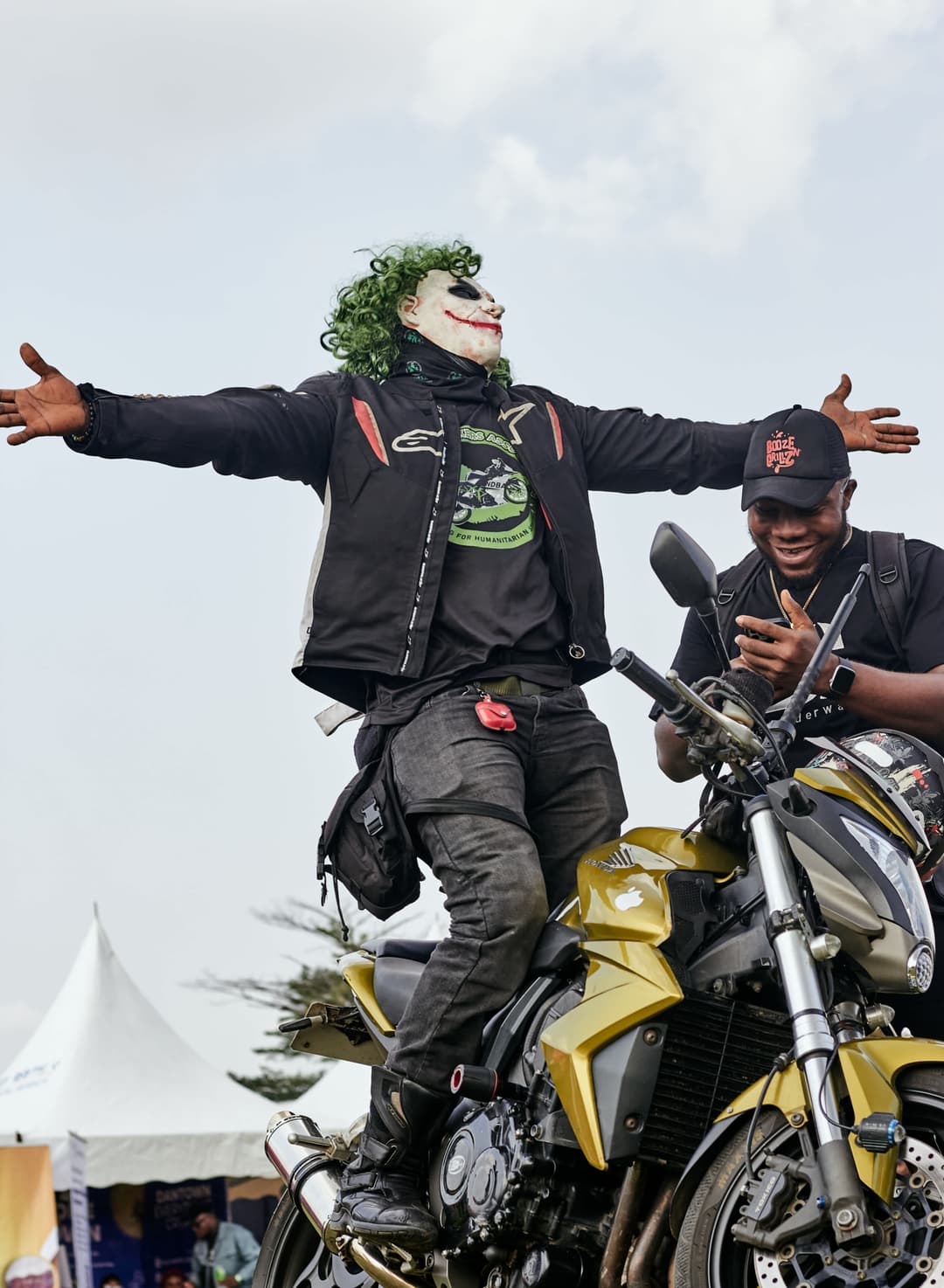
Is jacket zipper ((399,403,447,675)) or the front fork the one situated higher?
jacket zipper ((399,403,447,675))

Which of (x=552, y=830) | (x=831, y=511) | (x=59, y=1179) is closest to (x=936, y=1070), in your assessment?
(x=552, y=830)

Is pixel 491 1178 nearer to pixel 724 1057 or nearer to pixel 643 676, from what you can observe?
pixel 724 1057

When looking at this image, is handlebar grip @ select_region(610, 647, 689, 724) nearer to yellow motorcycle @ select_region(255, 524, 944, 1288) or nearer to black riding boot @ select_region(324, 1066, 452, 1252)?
yellow motorcycle @ select_region(255, 524, 944, 1288)

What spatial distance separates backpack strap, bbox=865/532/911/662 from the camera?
157 inches

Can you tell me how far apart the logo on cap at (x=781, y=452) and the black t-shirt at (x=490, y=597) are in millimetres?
666

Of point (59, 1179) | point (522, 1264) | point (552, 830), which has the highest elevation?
point (552, 830)

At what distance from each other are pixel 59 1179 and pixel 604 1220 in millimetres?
9691

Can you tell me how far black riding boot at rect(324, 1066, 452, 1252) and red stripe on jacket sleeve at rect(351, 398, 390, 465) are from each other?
1684mm

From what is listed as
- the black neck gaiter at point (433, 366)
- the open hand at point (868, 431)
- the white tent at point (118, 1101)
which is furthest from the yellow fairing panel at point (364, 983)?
the white tent at point (118, 1101)

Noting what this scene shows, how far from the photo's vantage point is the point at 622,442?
4707 mm

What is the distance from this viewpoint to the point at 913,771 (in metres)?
3.27

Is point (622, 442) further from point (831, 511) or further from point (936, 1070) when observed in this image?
point (936, 1070)

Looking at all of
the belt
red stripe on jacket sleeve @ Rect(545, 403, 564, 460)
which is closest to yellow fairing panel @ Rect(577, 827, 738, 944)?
the belt

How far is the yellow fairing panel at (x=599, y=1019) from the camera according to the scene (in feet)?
10.3
